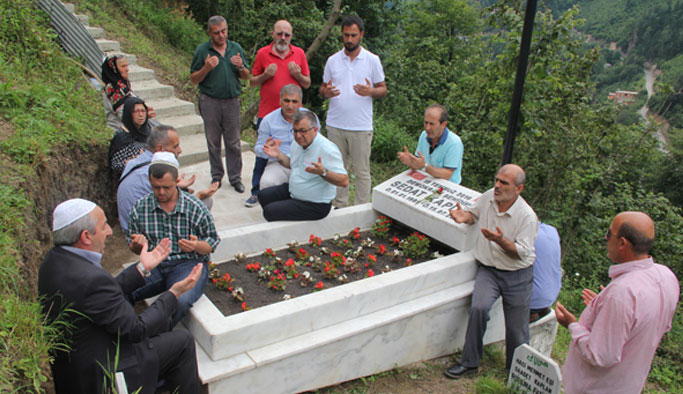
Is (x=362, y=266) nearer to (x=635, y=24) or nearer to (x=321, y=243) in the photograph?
(x=321, y=243)

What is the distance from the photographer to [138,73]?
8.30 m

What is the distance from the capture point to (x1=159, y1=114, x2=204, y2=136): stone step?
7.56 metres

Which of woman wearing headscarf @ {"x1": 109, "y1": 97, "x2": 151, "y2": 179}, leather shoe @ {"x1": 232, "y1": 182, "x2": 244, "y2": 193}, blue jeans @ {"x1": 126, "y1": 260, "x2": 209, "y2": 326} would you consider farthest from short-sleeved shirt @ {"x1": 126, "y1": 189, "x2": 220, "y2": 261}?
leather shoe @ {"x1": 232, "y1": 182, "x2": 244, "y2": 193}

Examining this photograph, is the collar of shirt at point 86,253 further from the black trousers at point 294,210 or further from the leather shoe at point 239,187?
the leather shoe at point 239,187

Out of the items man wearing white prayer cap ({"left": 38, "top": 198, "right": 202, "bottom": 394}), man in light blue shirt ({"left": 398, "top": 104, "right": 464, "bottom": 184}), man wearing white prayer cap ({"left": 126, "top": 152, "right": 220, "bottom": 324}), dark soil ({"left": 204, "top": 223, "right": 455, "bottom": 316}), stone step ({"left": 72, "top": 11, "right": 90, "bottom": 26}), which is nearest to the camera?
man wearing white prayer cap ({"left": 38, "top": 198, "right": 202, "bottom": 394})

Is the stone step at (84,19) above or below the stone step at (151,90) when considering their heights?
above

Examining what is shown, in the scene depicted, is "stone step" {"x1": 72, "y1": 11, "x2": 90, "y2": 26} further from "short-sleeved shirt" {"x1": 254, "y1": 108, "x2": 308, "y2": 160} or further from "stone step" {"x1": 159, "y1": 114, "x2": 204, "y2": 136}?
"short-sleeved shirt" {"x1": 254, "y1": 108, "x2": 308, "y2": 160}

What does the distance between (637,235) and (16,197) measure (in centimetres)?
436

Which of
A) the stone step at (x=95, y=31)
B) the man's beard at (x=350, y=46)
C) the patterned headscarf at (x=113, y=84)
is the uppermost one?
the man's beard at (x=350, y=46)

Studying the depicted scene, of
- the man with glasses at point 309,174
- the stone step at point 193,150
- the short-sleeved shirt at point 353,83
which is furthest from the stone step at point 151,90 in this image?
the man with glasses at point 309,174

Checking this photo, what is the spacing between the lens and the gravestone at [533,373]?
3.16 m

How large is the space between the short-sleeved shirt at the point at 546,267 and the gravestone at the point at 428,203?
0.58 m

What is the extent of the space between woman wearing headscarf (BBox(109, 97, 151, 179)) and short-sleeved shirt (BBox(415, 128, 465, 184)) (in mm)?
2878

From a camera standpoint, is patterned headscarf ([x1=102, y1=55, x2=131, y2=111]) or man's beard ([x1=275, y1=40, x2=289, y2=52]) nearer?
patterned headscarf ([x1=102, y1=55, x2=131, y2=111])
